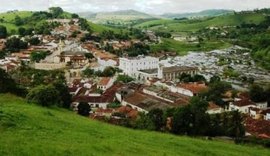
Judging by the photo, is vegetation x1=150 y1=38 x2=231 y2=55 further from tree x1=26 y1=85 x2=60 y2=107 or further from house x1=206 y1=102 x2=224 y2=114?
tree x1=26 y1=85 x2=60 y2=107

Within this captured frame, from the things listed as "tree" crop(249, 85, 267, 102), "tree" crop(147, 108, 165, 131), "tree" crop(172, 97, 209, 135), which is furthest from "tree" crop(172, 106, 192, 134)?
"tree" crop(249, 85, 267, 102)

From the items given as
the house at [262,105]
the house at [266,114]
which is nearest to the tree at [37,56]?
the house at [262,105]

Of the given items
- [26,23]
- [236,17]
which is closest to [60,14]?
[26,23]

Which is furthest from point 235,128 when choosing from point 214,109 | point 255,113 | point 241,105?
point 241,105

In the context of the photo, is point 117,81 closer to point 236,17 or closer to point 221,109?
point 221,109

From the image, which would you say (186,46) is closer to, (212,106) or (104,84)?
(104,84)

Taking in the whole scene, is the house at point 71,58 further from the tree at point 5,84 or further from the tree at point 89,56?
the tree at point 5,84

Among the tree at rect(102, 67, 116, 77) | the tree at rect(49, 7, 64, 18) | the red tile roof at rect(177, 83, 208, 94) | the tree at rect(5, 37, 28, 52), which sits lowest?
the red tile roof at rect(177, 83, 208, 94)
